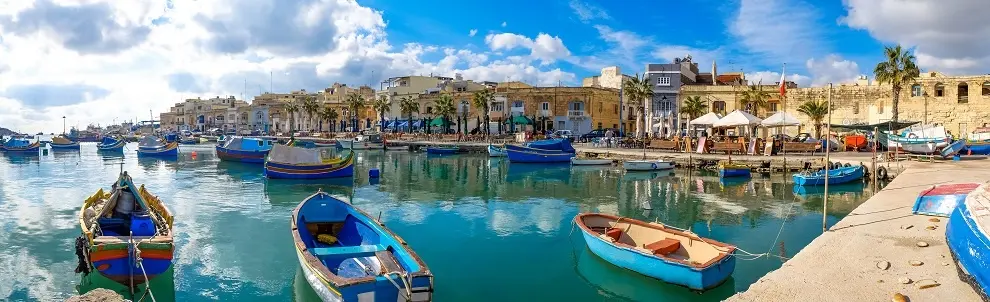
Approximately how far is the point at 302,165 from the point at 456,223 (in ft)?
51.9

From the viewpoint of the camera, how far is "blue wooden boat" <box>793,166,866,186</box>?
27.5 m

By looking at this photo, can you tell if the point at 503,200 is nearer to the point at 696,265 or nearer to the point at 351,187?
the point at 351,187

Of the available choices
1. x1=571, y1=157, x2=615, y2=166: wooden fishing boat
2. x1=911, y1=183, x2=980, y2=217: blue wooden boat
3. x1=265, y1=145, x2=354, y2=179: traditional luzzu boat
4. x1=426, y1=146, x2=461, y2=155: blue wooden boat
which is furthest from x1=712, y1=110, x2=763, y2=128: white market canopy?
x1=426, y1=146, x2=461, y2=155: blue wooden boat

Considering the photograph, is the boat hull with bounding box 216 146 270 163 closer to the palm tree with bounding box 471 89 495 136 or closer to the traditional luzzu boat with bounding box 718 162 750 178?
the palm tree with bounding box 471 89 495 136

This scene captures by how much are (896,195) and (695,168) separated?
2012cm

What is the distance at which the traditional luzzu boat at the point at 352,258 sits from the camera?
864 centimetres

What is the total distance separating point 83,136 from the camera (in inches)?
4183

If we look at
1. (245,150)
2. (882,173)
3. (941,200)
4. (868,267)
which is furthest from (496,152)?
(868,267)

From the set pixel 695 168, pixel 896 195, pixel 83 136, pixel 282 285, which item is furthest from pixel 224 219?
pixel 83 136

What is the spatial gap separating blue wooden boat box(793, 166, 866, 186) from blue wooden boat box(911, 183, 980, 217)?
46.3 feet

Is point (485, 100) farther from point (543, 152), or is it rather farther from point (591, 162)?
point (591, 162)

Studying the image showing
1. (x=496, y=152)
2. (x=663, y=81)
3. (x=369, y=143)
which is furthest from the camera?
(x=369, y=143)

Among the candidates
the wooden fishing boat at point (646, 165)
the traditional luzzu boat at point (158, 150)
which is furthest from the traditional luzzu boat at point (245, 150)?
the wooden fishing boat at point (646, 165)

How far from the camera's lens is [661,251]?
11766mm
